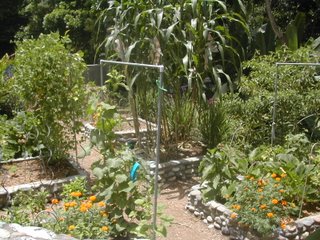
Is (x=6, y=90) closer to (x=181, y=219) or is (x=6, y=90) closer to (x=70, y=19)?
(x=181, y=219)

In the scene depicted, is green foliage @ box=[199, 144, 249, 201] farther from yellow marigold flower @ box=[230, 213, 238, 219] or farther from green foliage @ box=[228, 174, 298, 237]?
yellow marigold flower @ box=[230, 213, 238, 219]

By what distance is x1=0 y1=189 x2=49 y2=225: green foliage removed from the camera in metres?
3.66

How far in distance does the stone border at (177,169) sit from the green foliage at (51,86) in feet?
4.11

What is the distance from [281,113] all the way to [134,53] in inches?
87.1

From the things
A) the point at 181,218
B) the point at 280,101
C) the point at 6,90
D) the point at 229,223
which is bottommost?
the point at 181,218

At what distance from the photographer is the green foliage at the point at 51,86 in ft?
17.4

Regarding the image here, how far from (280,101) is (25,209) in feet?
11.7

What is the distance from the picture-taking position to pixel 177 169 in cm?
600

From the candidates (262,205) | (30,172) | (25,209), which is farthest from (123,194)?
(30,172)

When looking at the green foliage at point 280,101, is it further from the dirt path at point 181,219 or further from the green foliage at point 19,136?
the green foliage at point 19,136

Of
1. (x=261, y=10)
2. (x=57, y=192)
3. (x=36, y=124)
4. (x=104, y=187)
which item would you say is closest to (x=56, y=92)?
(x=36, y=124)

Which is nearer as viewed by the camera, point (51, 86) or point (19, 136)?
point (51, 86)

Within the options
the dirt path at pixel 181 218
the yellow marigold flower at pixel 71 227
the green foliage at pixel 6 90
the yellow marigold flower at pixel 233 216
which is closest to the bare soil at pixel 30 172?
the green foliage at pixel 6 90

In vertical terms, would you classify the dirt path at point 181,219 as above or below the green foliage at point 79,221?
below
